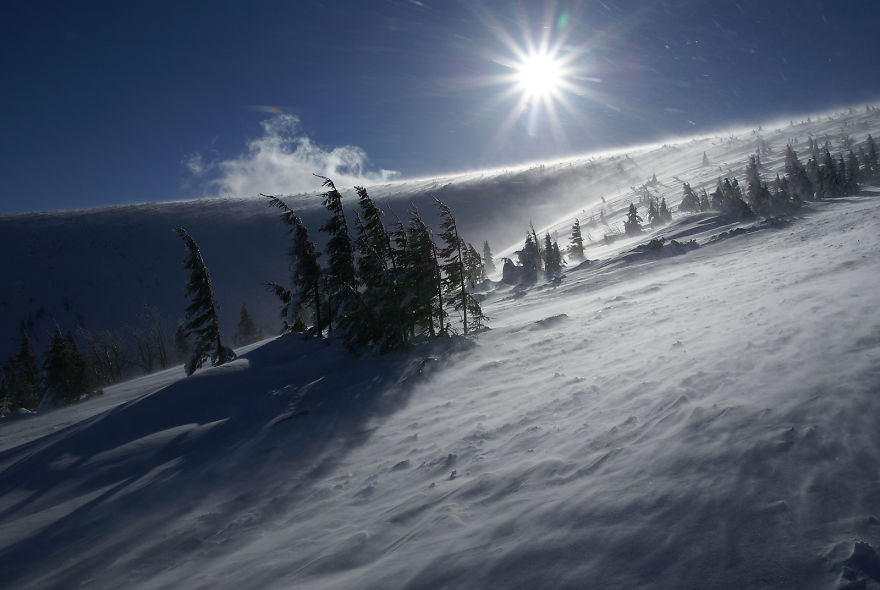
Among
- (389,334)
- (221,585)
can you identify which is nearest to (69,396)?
(389,334)

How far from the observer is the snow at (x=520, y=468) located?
14.0 ft

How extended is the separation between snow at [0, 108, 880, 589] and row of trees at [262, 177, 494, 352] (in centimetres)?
435

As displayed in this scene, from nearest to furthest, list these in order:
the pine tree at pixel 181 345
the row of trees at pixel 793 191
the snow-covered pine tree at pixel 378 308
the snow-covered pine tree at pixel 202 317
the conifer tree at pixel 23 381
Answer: the snow-covered pine tree at pixel 378 308 < the snow-covered pine tree at pixel 202 317 < the conifer tree at pixel 23 381 < the pine tree at pixel 181 345 < the row of trees at pixel 793 191

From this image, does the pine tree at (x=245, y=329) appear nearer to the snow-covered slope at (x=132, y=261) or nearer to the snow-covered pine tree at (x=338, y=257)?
the snow-covered slope at (x=132, y=261)

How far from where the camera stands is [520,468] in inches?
283

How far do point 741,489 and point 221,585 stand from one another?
7646 millimetres

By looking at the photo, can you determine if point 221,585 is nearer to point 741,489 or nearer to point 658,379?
point 741,489

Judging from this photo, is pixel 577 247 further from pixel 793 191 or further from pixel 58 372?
pixel 58 372

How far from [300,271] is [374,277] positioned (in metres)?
6.93

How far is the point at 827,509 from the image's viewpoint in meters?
4.14

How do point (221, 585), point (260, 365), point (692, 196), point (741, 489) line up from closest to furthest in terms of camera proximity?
point (741, 489) → point (221, 585) → point (260, 365) → point (692, 196)

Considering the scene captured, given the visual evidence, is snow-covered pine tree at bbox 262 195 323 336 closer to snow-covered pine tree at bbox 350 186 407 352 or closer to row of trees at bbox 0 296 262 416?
snow-covered pine tree at bbox 350 186 407 352

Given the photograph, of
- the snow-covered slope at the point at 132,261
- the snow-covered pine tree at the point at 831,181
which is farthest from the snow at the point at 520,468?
the snow-covered pine tree at the point at 831,181

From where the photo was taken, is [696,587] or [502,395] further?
[502,395]
